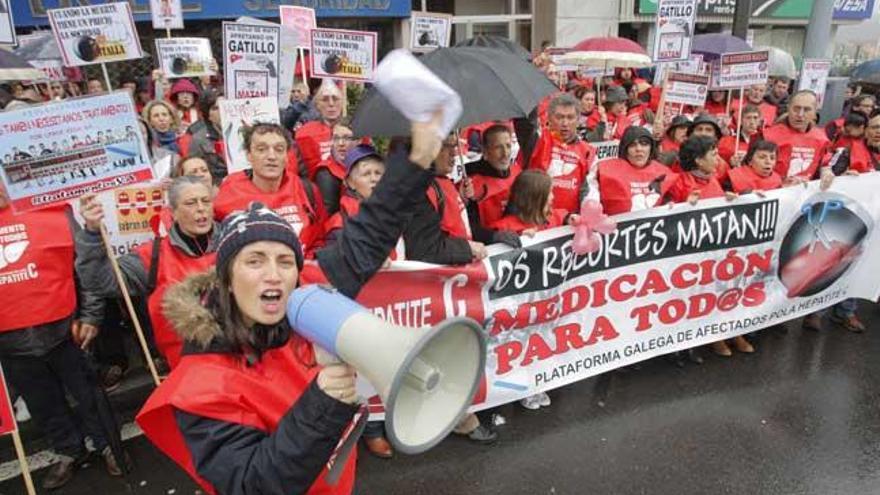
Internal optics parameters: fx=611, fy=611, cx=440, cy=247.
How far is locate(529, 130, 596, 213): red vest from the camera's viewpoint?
15.8 ft

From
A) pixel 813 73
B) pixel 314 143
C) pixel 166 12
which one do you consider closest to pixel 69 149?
pixel 314 143

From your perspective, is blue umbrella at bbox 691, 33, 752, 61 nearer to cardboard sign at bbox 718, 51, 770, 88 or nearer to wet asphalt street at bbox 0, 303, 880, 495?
cardboard sign at bbox 718, 51, 770, 88

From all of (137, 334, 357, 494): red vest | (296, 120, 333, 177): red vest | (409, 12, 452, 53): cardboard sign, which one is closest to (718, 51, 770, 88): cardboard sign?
(409, 12, 452, 53): cardboard sign

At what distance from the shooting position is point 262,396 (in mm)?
1698

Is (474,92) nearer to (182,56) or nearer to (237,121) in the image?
(237,121)

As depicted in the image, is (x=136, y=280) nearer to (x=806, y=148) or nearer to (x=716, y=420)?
(x=716, y=420)

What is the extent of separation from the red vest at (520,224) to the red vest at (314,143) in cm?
196

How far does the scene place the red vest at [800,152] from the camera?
5.69 metres

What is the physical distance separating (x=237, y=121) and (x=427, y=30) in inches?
128

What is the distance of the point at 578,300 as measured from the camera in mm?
4059

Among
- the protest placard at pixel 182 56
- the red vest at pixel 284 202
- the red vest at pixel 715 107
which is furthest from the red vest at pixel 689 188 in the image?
the protest placard at pixel 182 56

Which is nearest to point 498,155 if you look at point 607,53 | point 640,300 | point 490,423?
point 640,300

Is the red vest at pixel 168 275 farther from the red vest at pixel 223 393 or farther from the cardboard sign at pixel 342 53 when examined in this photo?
the cardboard sign at pixel 342 53

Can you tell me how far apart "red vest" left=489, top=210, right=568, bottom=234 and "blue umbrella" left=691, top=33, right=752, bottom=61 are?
5.95m
